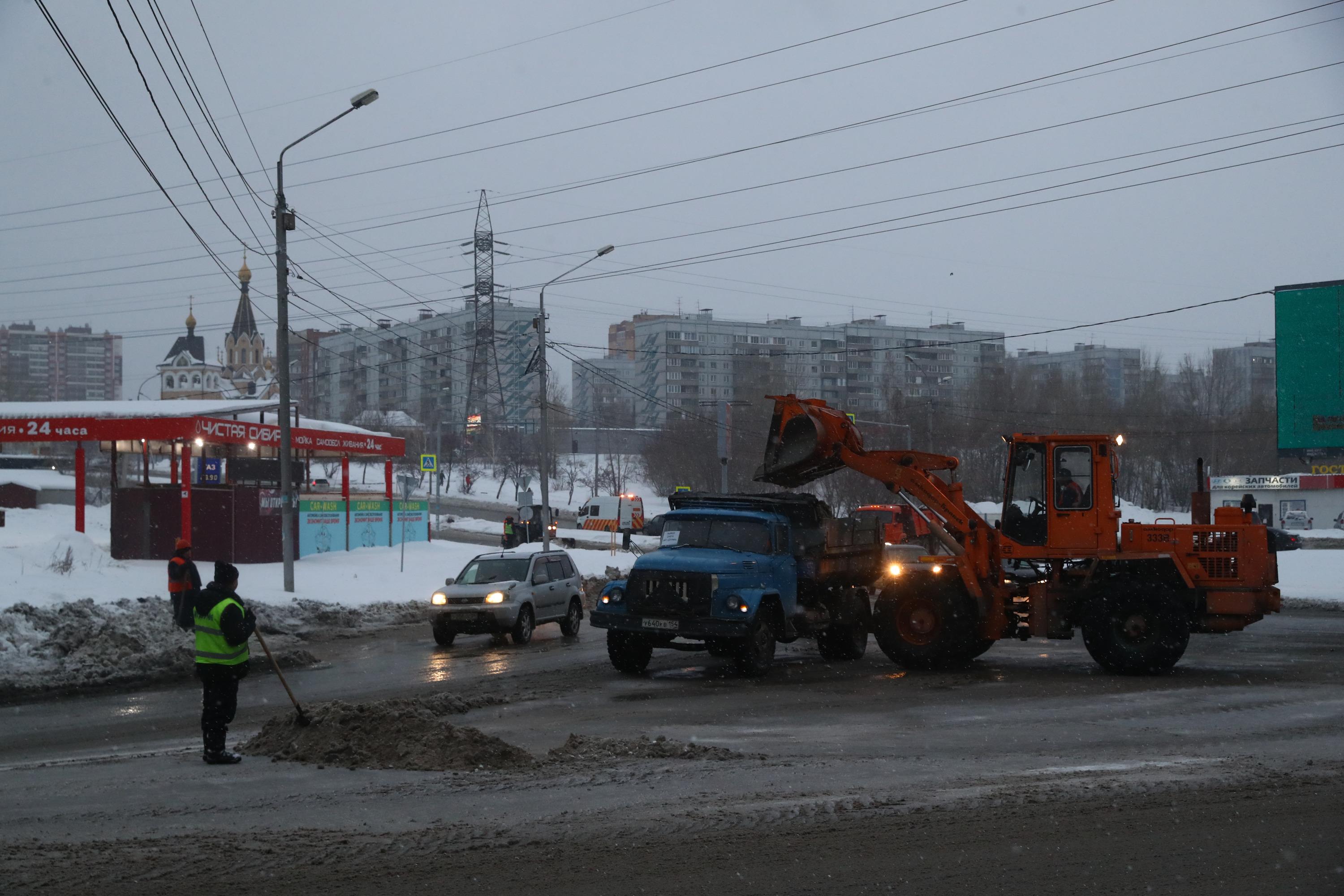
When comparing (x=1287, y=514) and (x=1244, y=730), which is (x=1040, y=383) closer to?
(x=1287, y=514)

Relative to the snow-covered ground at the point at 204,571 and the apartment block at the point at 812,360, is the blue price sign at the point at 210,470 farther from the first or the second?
the apartment block at the point at 812,360

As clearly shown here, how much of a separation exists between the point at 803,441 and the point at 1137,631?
16.4 ft

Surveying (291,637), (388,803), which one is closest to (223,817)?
(388,803)

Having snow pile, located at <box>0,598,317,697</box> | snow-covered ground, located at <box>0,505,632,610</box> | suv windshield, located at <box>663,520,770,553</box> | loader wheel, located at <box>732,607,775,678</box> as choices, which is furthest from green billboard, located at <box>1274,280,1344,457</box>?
snow pile, located at <box>0,598,317,697</box>

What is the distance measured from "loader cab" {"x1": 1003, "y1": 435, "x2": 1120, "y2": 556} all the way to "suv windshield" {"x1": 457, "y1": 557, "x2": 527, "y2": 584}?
881 centimetres

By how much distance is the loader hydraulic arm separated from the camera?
15391mm

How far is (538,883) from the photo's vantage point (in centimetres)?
575

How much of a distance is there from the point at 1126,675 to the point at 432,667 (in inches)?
A: 370

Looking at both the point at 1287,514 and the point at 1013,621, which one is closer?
the point at 1013,621

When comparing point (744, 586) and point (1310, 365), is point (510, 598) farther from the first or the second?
point (1310, 365)

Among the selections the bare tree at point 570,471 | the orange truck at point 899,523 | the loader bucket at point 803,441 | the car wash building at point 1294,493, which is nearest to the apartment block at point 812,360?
the bare tree at point 570,471

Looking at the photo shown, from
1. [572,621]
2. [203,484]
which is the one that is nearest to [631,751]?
[572,621]

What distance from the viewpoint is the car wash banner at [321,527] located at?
3209 cm

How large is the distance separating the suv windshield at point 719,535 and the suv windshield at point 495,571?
16.8 feet
